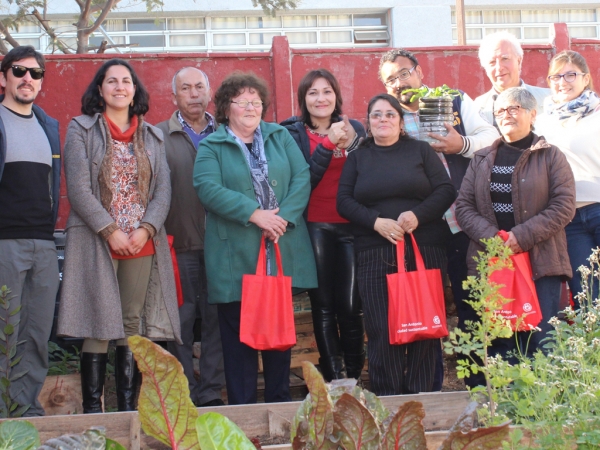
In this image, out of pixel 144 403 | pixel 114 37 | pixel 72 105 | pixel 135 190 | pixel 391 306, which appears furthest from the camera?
pixel 114 37

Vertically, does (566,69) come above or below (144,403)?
above

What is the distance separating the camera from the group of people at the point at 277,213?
4312 mm

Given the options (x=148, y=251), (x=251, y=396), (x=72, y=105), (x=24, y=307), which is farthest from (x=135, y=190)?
(x=72, y=105)

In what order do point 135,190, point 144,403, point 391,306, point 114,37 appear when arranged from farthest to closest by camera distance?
1. point 114,37
2. point 135,190
3. point 391,306
4. point 144,403

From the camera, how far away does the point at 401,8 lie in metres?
19.5

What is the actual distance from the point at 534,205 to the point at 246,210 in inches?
64.9

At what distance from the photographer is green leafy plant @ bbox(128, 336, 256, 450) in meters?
1.69

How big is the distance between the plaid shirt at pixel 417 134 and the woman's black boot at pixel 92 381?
227 centimetres

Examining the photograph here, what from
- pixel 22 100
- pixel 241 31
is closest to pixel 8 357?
pixel 22 100

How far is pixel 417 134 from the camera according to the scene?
4875mm

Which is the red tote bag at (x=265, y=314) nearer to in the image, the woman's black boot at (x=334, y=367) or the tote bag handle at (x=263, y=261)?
the tote bag handle at (x=263, y=261)

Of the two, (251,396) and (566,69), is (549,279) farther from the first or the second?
(251,396)

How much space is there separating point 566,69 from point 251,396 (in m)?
2.86

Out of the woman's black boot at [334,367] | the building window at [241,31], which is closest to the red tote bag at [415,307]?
the woman's black boot at [334,367]
